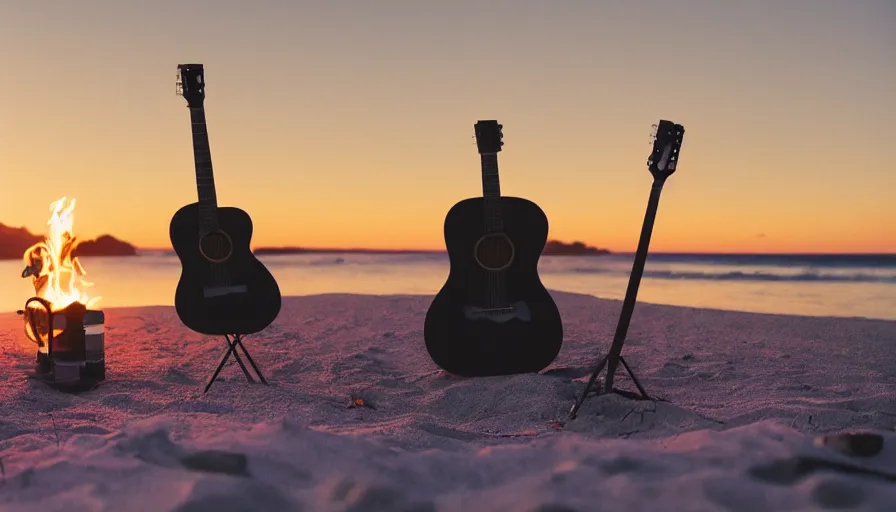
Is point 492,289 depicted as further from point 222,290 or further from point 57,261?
point 57,261

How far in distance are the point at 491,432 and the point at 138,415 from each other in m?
1.97

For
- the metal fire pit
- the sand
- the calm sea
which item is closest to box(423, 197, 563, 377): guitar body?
the sand

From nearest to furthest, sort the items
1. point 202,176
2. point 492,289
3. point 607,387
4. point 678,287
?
point 607,387
point 202,176
point 492,289
point 678,287

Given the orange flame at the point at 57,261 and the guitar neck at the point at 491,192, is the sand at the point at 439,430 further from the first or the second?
the guitar neck at the point at 491,192

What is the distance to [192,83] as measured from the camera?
4398 mm

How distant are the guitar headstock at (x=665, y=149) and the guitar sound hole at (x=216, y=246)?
271 cm

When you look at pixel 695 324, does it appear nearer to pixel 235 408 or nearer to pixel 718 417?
pixel 718 417

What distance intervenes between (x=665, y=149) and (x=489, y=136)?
127 centimetres

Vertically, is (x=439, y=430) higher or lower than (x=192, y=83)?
lower

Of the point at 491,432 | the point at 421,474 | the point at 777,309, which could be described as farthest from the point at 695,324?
the point at 421,474

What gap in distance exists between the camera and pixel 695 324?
7.68 meters

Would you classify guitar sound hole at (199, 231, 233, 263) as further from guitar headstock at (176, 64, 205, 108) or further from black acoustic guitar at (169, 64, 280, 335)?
guitar headstock at (176, 64, 205, 108)

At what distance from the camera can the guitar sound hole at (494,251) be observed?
448cm

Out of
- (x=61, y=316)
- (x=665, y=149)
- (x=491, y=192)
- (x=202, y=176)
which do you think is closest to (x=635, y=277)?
(x=665, y=149)
